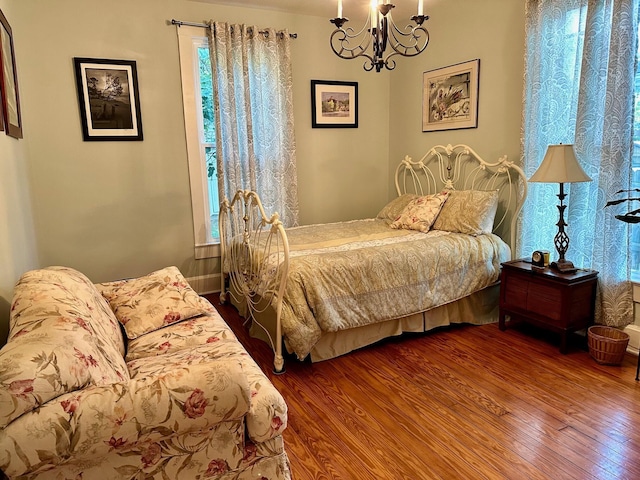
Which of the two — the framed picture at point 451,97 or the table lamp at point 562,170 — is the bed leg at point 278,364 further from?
the framed picture at point 451,97

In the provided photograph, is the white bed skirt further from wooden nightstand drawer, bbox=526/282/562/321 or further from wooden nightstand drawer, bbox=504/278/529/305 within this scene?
wooden nightstand drawer, bbox=526/282/562/321

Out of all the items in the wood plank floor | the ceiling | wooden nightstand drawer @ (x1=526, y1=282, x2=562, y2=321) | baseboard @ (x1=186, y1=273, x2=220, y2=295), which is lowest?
the wood plank floor

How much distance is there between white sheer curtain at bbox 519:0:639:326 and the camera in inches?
103

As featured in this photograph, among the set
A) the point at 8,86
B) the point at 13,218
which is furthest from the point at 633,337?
the point at 8,86

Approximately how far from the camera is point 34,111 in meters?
3.35

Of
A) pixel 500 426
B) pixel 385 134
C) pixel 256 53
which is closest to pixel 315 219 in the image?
pixel 385 134

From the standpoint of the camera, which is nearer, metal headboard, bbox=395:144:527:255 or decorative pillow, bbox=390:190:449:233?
metal headboard, bbox=395:144:527:255

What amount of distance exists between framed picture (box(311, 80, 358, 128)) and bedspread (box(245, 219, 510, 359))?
1.50 m

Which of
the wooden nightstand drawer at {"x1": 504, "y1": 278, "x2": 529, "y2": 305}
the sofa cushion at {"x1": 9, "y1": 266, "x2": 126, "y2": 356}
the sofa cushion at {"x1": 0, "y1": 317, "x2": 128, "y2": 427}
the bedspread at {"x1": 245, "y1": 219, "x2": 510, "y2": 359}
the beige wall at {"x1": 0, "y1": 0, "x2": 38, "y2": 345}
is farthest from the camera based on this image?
the wooden nightstand drawer at {"x1": 504, "y1": 278, "x2": 529, "y2": 305}

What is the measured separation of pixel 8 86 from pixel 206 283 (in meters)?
2.29

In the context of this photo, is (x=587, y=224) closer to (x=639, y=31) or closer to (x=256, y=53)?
(x=639, y=31)

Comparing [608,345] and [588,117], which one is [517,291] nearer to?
[608,345]

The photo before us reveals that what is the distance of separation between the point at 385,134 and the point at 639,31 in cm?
256

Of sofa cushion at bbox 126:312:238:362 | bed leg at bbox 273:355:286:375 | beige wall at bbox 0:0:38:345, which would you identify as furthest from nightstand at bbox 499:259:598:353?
beige wall at bbox 0:0:38:345
